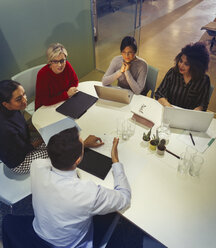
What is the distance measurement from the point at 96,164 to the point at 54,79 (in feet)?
4.06

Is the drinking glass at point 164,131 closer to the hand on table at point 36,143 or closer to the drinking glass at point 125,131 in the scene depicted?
the drinking glass at point 125,131

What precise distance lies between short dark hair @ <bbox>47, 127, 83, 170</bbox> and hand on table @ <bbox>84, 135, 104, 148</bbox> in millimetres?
449

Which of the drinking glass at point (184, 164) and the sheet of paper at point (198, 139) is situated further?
the sheet of paper at point (198, 139)

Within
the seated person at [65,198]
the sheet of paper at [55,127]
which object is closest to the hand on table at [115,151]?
the seated person at [65,198]

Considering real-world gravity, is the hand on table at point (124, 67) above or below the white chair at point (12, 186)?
above

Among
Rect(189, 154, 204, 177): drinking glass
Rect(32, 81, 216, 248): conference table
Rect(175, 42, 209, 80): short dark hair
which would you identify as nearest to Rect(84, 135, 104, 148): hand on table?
Rect(32, 81, 216, 248): conference table

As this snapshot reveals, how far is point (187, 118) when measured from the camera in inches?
67.6

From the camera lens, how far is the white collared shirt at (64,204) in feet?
3.58

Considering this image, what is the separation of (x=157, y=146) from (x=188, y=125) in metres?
0.38

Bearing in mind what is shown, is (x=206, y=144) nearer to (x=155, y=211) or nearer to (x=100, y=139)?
(x=155, y=211)

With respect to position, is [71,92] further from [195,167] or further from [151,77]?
[195,167]

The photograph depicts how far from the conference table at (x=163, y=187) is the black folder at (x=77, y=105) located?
95 mm

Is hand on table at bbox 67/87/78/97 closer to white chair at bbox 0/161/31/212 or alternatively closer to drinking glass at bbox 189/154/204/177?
white chair at bbox 0/161/31/212

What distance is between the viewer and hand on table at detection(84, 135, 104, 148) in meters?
1.67
